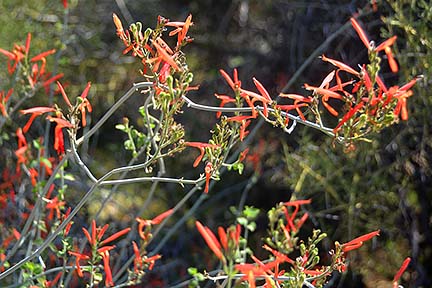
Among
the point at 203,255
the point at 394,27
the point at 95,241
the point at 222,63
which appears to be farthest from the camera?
the point at 222,63

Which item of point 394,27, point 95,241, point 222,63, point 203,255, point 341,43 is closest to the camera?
point 95,241

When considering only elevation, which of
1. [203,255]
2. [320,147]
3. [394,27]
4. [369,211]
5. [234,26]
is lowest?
[203,255]

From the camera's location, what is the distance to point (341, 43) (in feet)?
12.2

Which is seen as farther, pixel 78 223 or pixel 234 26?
pixel 234 26

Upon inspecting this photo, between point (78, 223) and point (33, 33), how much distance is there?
1359 mm

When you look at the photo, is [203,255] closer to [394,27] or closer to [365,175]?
[365,175]

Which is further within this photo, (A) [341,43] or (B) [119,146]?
(B) [119,146]

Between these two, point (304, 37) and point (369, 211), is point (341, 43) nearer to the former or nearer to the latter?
point (304, 37)

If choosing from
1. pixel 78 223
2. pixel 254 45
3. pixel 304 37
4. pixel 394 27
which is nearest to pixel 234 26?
pixel 254 45

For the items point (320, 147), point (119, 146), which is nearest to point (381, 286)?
point (320, 147)

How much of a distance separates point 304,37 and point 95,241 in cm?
249

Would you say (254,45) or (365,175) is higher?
(254,45)

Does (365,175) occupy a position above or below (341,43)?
below

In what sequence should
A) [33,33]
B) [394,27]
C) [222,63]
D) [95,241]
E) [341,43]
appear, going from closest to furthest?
[95,241] < [394,27] < [341,43] < [33,33] < [222,63]
